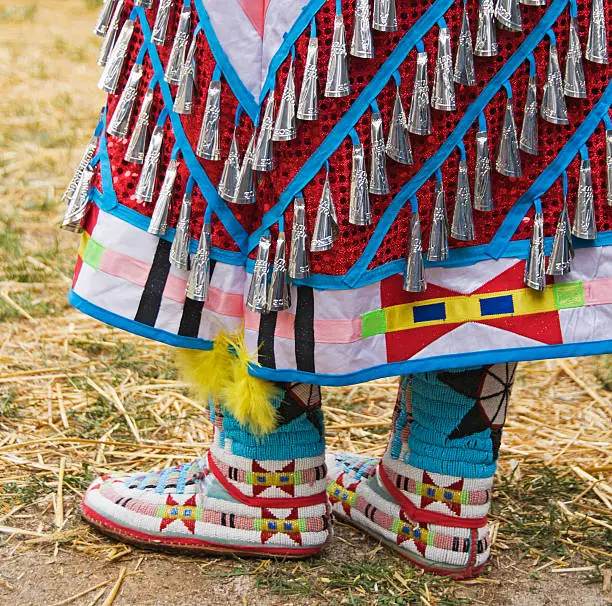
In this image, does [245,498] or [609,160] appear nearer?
[609,160]

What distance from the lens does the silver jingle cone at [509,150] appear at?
3.85ft

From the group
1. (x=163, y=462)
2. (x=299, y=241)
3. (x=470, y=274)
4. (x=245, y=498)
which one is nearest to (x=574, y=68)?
(x=470, y=274)

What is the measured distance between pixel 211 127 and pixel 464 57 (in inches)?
11.1

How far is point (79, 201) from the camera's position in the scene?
1.28m

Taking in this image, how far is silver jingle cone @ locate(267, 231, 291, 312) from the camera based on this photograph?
119 centimetres

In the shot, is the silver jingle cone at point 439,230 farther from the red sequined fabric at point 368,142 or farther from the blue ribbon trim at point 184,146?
the blue ribbon trim at point 184,146

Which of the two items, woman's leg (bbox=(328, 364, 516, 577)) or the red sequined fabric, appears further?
woman's leg (bbox=(328, 364, 516, 577))

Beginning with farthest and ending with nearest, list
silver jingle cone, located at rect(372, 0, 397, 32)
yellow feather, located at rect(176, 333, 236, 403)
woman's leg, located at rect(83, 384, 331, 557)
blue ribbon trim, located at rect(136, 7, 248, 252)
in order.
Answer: woman's leg, located at rect(83, 384, 331, 557) < yellow feather, located at rect(176, 333, 236, 403) < blue ribbon trim, located at rect(136, 7, 248, 252) < silver jingle cone, located at rect(372, 0, 397, 32)

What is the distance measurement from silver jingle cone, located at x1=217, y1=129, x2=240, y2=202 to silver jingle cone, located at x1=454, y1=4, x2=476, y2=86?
252 mm

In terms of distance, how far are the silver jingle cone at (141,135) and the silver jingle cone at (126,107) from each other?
1cm

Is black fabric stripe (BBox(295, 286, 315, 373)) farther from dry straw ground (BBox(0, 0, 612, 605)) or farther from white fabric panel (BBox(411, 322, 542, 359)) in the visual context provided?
dry straw ground (BBox(0, 0, 612, 605))

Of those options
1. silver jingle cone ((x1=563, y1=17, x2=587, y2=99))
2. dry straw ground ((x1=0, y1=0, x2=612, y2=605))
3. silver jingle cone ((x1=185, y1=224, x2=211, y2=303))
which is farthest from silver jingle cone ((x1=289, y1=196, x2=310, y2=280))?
dry straw ground ((x1=0, y1=0, x2=612, y2=605))

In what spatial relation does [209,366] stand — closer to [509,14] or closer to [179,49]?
Result: [179,49]

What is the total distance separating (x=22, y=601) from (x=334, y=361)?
1.83 feet
